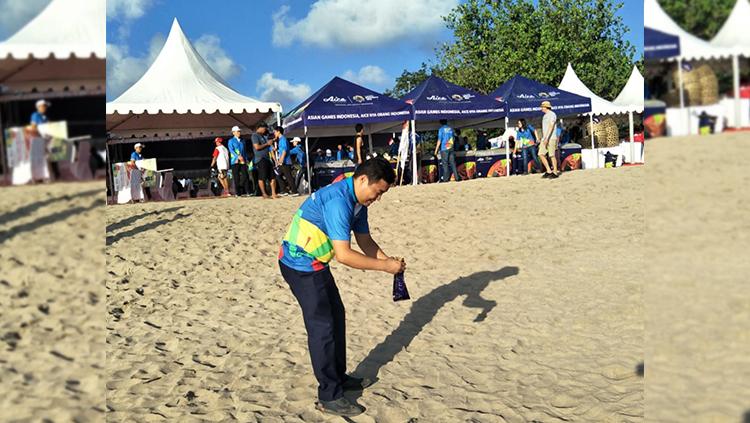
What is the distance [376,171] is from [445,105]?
7619 mm

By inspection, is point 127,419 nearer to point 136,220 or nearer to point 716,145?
point 716,145

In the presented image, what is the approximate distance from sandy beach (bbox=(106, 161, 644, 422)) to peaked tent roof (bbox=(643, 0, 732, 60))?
7.58 feet

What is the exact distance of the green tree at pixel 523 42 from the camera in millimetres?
19672

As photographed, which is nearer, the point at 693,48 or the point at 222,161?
the point at 693,48

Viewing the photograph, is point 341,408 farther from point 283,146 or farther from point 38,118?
point 283,146

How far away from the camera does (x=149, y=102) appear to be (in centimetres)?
874

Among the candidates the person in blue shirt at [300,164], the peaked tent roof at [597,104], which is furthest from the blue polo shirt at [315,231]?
the peaked tent roof at [597,104]

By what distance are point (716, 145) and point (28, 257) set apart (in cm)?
72

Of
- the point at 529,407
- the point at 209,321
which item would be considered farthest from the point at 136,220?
the point at 529,407

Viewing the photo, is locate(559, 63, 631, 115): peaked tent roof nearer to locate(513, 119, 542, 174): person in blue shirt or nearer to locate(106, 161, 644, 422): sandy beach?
locate(513, 119, 542, 174): person in blue shirt

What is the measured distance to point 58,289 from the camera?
0.56 meters

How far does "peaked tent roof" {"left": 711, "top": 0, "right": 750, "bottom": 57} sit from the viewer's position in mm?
519

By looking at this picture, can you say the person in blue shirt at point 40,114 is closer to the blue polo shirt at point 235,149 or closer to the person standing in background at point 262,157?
the person standing in background at point 262,157

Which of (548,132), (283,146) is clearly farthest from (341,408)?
(548,132)
